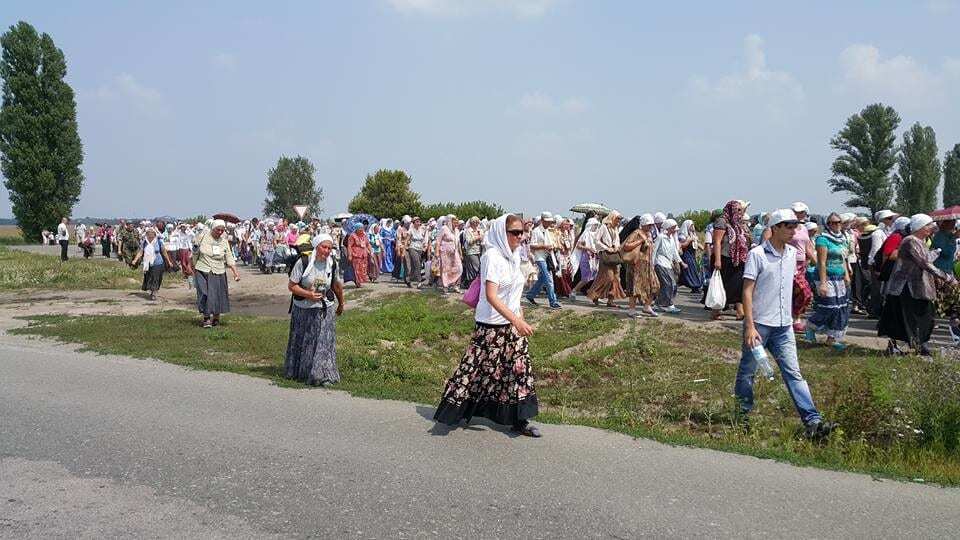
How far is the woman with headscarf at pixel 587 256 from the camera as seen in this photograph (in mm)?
16484

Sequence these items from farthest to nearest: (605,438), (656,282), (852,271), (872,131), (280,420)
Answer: (872,131), (852,271), (656,282), (280,420), (605,438)

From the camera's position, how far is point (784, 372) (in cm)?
678

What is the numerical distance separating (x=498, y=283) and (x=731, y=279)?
A: 7058 millimetres

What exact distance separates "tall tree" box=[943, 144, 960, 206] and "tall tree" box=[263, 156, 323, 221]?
77.1 metres

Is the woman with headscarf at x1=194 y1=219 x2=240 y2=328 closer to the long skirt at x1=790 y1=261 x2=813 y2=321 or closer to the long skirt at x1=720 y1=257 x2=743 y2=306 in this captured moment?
the long skirt at x1=720 y1=257 x2=743 y2=306

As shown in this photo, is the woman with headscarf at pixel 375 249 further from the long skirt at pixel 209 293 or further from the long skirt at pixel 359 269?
the long skirt at pixel 209 293

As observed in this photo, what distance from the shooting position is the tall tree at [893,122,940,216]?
61.2m

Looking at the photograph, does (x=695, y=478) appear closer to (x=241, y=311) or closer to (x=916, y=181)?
(x=241, y=311)

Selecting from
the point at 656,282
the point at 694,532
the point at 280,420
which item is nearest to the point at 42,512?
the point at 280,420

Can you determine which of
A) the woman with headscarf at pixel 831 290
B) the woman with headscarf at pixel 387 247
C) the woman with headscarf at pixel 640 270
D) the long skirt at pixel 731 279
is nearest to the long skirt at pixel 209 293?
the woman with headscarf at pixel 640 270

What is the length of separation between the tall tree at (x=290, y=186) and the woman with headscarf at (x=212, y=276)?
3828 inches

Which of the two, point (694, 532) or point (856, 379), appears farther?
point (856, 379)

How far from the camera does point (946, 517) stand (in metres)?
4.92

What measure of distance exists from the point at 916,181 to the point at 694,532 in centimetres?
6695
